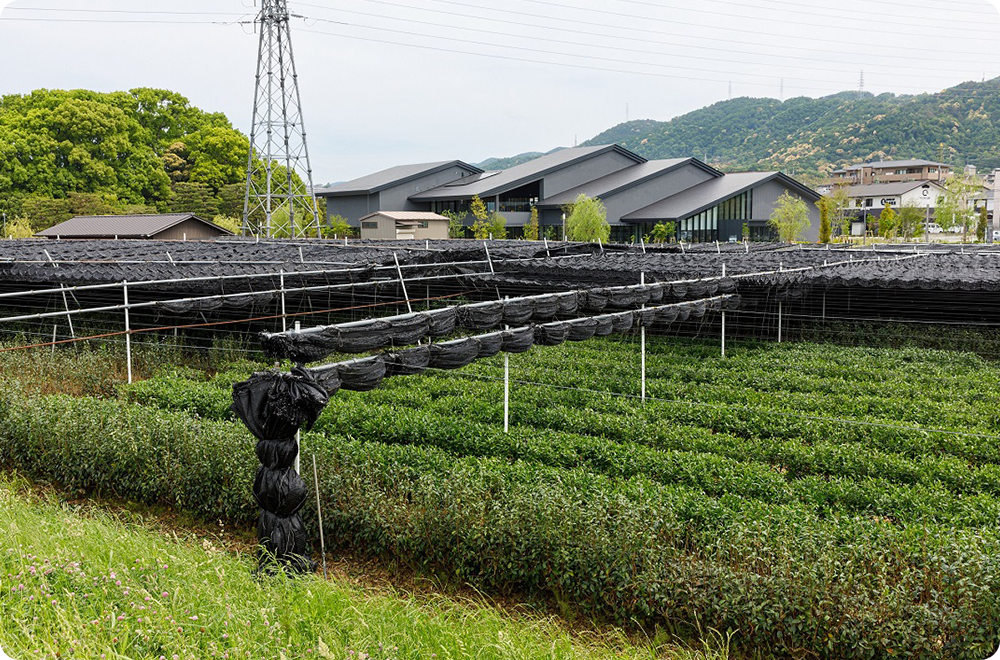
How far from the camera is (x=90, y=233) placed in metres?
46.8

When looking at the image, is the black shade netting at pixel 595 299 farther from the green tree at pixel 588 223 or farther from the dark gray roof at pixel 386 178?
the dark gray roof at pixel 386 178

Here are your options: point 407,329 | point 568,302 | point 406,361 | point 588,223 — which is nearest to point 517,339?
point 407,329

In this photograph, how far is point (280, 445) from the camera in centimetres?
718

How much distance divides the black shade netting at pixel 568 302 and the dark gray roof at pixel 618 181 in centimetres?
4382

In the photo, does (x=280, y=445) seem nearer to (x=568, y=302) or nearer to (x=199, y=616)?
(x=199, y=616)

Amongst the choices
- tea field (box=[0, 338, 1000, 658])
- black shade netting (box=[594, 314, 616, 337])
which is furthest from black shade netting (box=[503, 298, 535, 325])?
tea field (box=[0, 338, 1000, 658])

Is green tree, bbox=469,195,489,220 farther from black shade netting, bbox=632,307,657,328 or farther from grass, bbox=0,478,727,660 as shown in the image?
grass, bbox=0,478,727,660

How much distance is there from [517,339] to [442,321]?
113cm

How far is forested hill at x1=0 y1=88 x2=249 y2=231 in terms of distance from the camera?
6247 centimetres

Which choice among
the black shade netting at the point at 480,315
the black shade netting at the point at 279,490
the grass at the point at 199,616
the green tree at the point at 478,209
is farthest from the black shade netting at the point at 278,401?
the green tree at the point at 478,209

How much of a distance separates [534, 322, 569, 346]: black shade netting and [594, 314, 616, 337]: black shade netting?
2.51ft

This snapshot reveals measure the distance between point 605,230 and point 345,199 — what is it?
83.5ft

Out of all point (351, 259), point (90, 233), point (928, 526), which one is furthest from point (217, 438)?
point (90, 233)

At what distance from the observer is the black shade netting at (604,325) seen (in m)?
12.6
